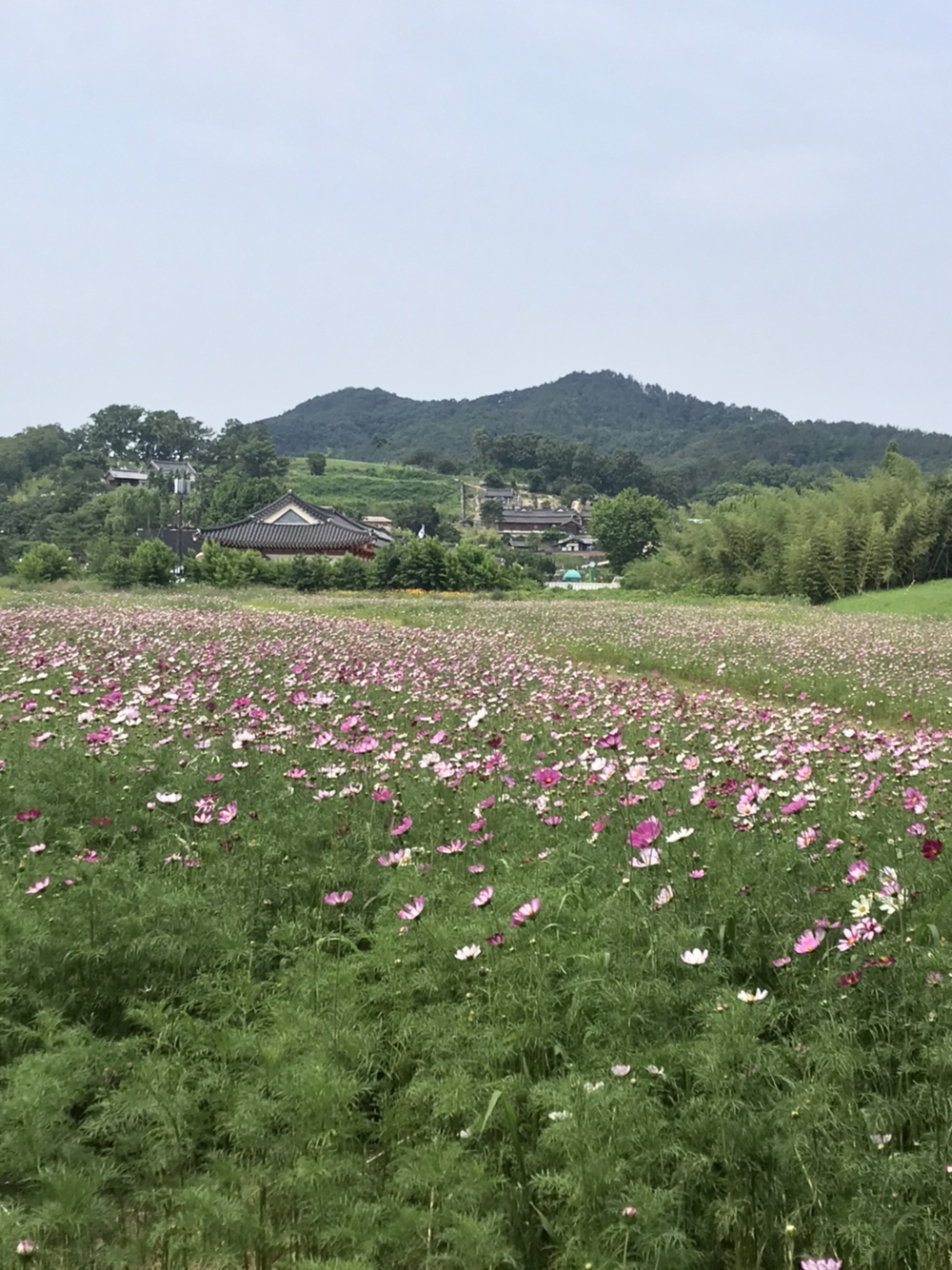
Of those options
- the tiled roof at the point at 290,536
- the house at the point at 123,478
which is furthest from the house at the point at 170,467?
the tiled roof at the point at 290,536

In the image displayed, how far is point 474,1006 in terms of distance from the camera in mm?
2504

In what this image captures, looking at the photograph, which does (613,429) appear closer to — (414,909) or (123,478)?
(123,478)

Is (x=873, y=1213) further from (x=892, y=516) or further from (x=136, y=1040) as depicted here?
→ (x=892, y=516)

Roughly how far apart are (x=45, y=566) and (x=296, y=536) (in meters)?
12.1

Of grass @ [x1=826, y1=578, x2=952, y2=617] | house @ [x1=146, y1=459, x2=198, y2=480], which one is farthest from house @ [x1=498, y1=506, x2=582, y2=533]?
grass @ [x1=826, y1=578, x2=952, y2=617]

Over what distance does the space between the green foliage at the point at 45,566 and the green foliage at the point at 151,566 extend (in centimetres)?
326

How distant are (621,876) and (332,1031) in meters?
0.96

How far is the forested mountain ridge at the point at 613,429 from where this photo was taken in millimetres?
126125

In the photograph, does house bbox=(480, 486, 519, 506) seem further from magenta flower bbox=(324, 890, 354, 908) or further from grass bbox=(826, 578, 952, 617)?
magenta flower bbox=(324, 890, 354, 908)

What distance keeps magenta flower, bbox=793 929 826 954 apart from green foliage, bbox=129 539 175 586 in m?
30.8

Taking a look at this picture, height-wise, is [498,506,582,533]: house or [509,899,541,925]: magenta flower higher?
[498,506,582,533]: house

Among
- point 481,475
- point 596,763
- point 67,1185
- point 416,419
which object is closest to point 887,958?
point 596,763

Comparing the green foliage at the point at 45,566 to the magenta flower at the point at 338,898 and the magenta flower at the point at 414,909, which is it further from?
the magenta flower at the point at 414,909

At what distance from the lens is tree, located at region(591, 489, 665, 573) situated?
194 ft
